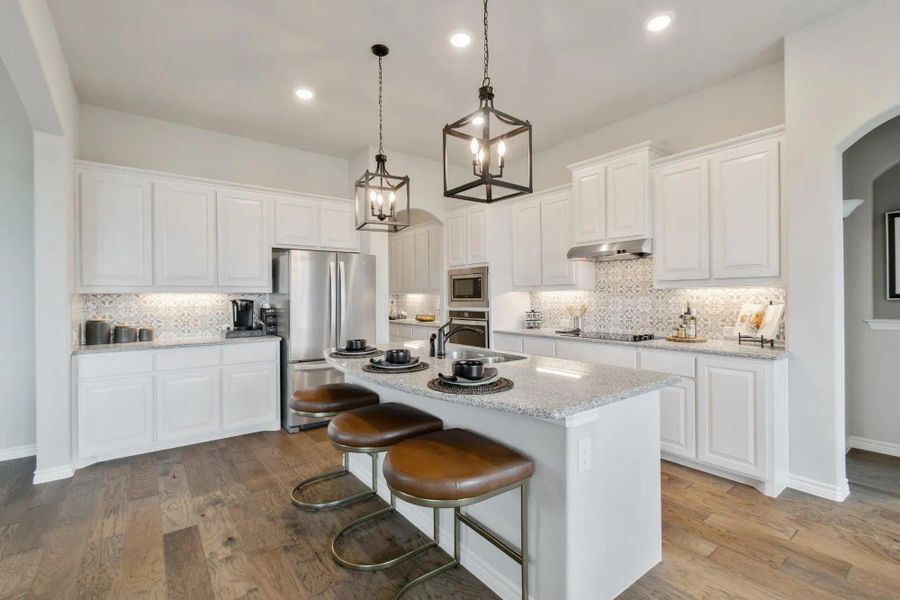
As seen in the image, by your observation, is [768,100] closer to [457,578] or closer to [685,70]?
[685,70]

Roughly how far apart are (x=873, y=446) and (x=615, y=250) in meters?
2.54

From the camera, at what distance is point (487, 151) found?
5.84 ft

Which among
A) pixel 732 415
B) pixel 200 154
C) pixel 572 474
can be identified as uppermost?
pixel 200 154

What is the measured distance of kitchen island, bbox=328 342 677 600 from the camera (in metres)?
1.64

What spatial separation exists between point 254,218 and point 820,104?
15.4ft

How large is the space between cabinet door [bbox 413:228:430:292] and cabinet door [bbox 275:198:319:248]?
6.14 feet

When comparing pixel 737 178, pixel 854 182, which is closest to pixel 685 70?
pixel 737 178

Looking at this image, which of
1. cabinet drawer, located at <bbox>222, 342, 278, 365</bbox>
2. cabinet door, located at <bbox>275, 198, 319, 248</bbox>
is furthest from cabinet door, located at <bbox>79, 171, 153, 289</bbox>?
cabinet door, located at <bbox>275, 198, 319, 248</bbox>

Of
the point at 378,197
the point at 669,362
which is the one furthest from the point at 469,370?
the point at 669,362

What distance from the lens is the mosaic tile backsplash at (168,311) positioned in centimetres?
396

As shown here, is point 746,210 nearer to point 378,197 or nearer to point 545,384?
point 545,384

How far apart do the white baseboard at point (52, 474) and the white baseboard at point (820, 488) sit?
514cm

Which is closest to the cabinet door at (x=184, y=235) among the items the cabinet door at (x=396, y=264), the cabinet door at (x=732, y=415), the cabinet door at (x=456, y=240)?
the cabinet door at (x=456, y=240)

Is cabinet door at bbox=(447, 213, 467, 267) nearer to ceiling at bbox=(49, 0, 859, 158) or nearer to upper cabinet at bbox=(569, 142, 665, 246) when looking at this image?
ceiling at bbox=(49, 0, 859, 158)
